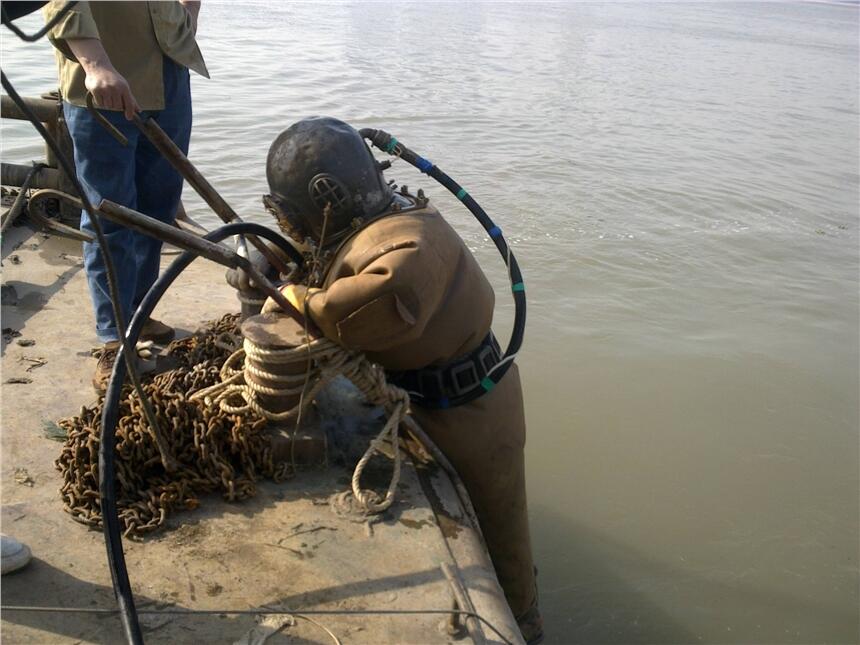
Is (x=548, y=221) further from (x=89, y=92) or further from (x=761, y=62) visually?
(x=761, y=62)

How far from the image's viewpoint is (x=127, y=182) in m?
3.31

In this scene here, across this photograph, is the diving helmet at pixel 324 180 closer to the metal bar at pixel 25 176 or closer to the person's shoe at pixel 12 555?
the person's shoe at pixel 12 555

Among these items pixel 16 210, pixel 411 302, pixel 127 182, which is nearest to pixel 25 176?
pixel 16 210

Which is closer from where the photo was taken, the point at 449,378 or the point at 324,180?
the point at 324,180

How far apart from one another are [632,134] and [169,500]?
33.1 feet

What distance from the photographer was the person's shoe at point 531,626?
124 inches

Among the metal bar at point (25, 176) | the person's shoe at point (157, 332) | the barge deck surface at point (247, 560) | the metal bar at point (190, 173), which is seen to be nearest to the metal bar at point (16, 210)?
the metal bar at point (25, 176)

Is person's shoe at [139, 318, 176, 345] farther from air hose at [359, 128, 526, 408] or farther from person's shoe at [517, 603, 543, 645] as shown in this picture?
person's shoe at [517, 603, 543, 645]

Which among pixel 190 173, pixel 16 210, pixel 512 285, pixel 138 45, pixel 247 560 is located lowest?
pixel 247 560

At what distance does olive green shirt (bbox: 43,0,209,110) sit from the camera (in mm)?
3148

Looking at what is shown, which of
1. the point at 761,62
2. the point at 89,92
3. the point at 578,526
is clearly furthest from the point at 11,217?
the point at 761,62

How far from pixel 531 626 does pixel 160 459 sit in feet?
4.92

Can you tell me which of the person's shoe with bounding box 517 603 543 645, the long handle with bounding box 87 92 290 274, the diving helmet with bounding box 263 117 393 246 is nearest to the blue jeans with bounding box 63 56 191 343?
the long handle with bounding box 87 92 290 274

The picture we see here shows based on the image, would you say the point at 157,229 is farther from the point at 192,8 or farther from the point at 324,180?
the point at 192,8
